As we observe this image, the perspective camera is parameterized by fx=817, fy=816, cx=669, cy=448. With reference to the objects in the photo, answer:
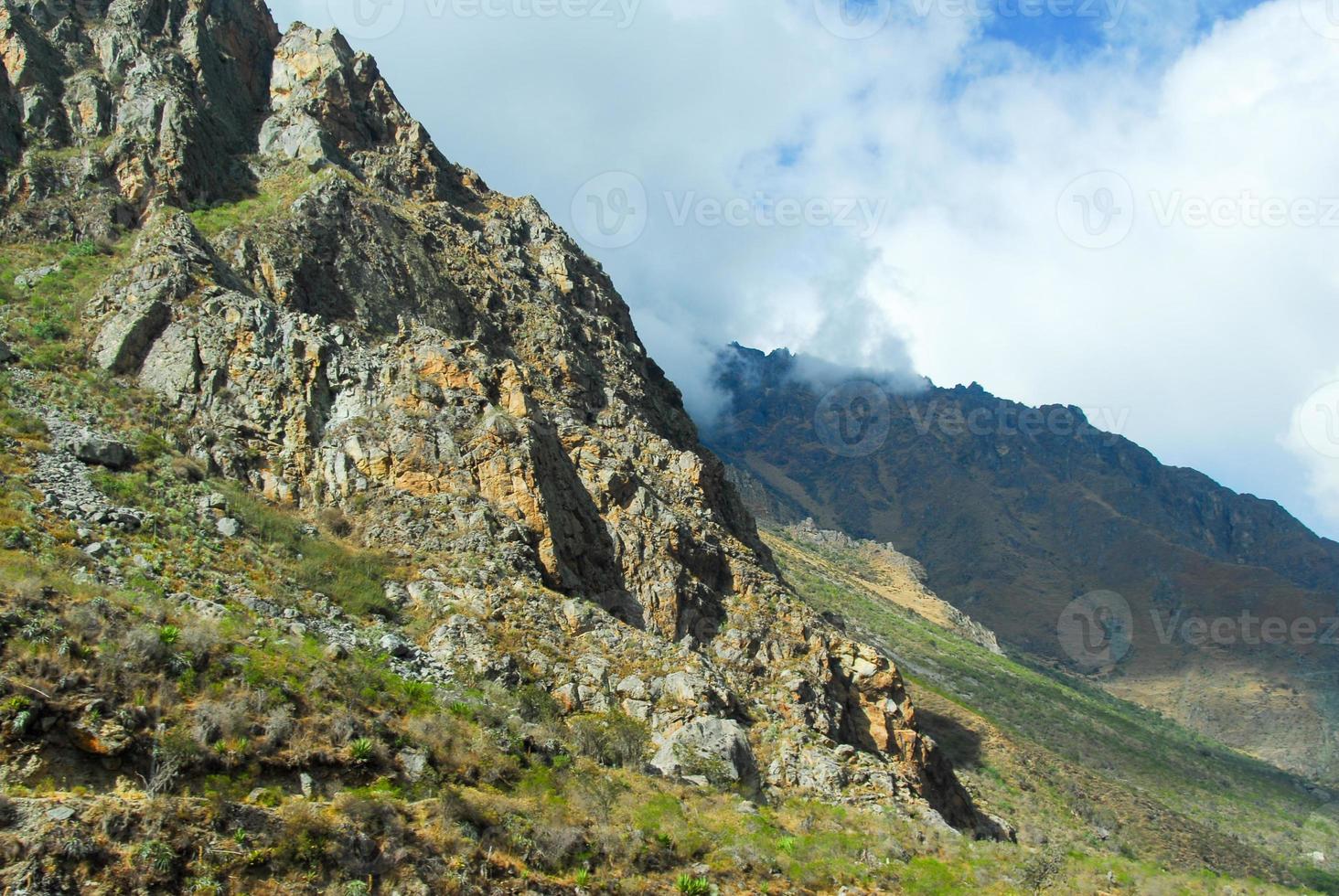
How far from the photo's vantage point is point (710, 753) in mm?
21281

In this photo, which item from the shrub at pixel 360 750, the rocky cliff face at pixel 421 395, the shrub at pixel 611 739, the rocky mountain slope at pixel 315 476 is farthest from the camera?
the rocky cliff face at pixel 421 395

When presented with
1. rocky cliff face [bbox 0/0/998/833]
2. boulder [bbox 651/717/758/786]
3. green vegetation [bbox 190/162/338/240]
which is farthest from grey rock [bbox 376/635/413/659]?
green vegetation [bbox 190/162/338/240]

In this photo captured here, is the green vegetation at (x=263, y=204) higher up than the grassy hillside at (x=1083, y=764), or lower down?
higher up

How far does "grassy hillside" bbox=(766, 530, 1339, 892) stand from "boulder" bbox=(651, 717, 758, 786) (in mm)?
19589

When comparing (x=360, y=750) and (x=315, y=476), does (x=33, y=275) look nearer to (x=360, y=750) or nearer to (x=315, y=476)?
(x=315, y=476)

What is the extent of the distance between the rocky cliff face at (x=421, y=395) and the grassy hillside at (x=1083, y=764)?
1726 centimetres

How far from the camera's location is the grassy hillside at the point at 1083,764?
4591cm

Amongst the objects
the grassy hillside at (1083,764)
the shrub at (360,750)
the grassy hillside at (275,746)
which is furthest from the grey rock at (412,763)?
the grassy hillside at (1083,764)

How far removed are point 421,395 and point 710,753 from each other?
1596cm

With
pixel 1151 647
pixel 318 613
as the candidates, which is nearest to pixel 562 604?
pixel 318 613

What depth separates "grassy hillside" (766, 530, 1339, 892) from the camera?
151ft

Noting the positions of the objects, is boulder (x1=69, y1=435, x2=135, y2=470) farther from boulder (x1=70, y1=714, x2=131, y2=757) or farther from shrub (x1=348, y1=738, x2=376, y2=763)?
shrub (x1=348, y1=738, x2=376, y2=763)

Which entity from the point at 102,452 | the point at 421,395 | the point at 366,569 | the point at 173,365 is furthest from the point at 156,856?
the point at 173,365

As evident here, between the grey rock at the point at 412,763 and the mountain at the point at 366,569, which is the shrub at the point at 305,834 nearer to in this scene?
the mountain at the point at 366,569
